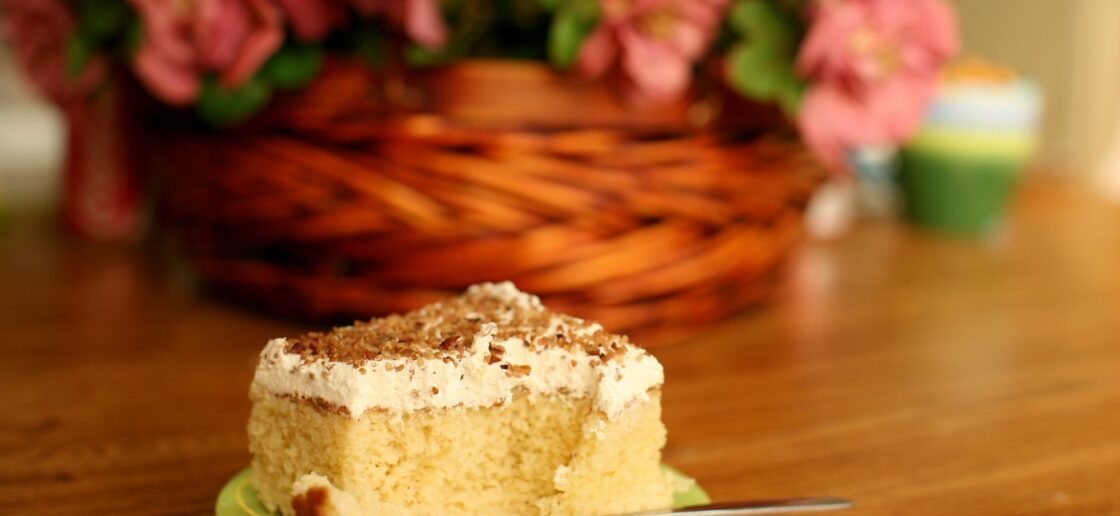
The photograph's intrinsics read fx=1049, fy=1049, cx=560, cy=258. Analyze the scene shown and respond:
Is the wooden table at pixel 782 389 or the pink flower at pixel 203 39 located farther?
the pink flower at pixel 203 39

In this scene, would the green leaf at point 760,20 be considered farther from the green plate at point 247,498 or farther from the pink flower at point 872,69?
the green plate at point 247,498

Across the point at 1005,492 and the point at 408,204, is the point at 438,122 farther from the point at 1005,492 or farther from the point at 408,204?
the point at 1005,492

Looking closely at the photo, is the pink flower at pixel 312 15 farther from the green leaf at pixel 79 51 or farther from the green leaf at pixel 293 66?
the green leaf at pixel 79 51

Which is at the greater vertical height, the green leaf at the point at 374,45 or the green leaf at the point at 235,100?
the green leaf at the point at 374,45

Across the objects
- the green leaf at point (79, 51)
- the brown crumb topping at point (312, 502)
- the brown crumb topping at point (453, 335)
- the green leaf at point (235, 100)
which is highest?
the green leaf at point (79, 51)

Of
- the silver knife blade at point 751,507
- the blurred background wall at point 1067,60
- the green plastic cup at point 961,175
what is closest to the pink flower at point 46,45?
the silver knife blade at point 751,507

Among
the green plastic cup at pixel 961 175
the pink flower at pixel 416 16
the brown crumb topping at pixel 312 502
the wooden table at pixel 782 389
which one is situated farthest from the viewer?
the green plastic cup at pixel 961 175

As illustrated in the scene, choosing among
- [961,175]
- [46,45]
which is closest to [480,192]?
[46,45]

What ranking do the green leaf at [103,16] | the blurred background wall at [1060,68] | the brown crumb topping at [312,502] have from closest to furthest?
the brown crumb topping at [312,502], the green leaf at [103,16], the blurred background wall at [1060,68]

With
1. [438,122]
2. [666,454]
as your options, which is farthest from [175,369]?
[666,454]
